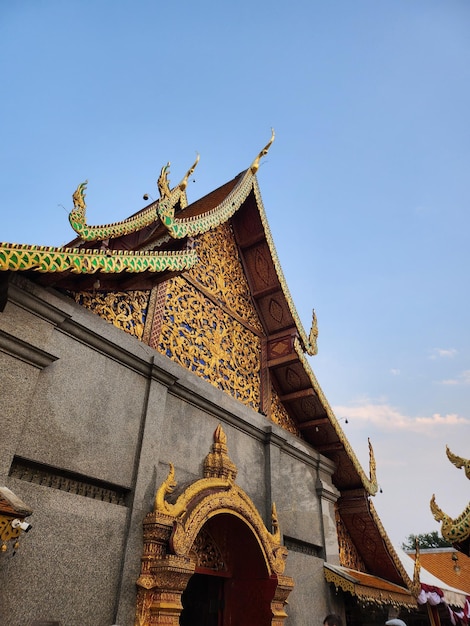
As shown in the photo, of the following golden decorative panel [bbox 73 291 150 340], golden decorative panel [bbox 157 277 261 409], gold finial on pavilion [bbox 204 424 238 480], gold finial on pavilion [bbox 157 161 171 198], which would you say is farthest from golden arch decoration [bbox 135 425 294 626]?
gold finial on pavilion [bbox 157 161 171 198]

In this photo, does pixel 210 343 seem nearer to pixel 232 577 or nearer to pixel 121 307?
pixel 121 307

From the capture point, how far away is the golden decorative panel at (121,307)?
4.50 metres

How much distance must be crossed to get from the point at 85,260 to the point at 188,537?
2.50 meters

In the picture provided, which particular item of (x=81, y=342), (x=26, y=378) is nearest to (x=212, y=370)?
(x=81, y=342)

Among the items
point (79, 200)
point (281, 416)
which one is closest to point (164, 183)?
point (79, 200)

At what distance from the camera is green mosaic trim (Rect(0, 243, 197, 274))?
327cm

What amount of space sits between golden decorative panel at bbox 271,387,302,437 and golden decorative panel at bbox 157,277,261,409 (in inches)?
17.7

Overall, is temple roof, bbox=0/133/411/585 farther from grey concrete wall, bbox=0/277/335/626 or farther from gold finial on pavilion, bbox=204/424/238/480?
gold finial on pavilion, bbox=204/424/238/480

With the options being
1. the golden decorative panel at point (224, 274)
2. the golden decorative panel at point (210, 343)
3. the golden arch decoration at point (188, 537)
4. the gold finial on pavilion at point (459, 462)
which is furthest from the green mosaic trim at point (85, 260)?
the gold finial on pavilion at point (459, 462)

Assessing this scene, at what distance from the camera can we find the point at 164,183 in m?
4.97

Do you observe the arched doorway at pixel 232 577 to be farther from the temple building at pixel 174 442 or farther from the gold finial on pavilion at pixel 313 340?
the gold finial on pavilion at pixel 313 340

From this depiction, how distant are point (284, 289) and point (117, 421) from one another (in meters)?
3.54

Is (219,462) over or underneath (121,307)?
underneath

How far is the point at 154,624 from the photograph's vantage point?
377 cm
